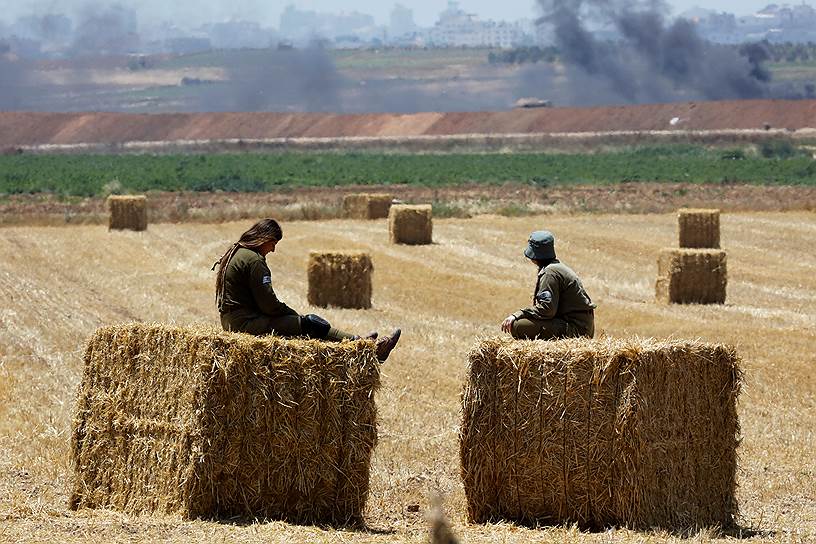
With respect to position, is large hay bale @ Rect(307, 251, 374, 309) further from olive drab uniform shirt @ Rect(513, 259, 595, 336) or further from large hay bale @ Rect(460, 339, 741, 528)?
large hay bale @ Rect(460, 339, 741, 528)

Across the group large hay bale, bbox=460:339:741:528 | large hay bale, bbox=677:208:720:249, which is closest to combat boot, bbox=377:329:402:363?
large hay bale, bbox=460:339:741:528

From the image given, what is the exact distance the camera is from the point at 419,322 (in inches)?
934

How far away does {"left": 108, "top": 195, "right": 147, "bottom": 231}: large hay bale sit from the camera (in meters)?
39.8

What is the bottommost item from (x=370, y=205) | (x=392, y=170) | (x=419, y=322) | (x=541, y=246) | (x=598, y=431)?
(x=392, y=170)

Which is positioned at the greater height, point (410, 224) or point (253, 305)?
point (253, 305)

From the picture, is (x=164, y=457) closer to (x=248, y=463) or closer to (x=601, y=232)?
(x=248, y=463)

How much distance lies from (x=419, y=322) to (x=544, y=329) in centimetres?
1255

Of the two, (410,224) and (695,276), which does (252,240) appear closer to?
(695,276)

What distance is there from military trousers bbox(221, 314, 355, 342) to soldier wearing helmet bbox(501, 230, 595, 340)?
4.33 feet

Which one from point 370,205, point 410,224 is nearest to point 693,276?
point 410,224

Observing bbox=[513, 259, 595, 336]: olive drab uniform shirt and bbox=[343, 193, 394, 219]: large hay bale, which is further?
bbox=[343, 193, 394, 219]: large hay bale

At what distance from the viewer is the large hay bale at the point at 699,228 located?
1319 inches

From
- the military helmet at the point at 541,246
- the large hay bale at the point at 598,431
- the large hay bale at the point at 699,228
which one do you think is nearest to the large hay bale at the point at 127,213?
the large hay bale at the point at 699,228

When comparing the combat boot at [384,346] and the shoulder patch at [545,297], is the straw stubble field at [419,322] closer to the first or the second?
the combat boot at [384,346]
